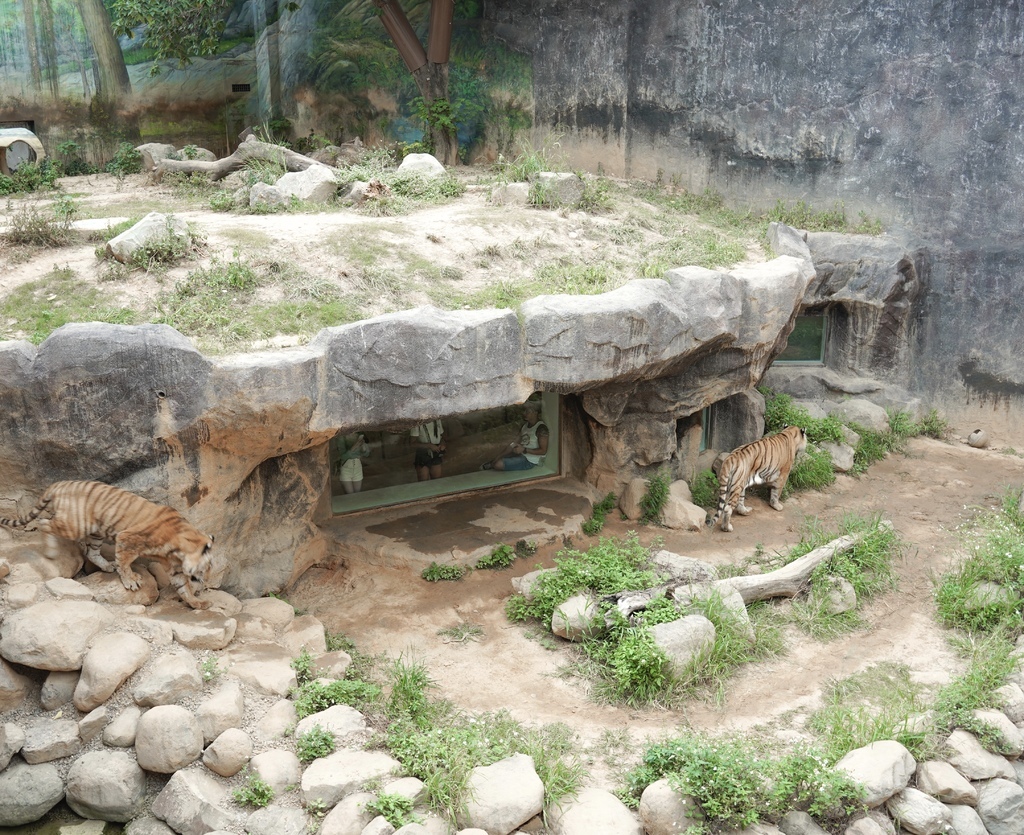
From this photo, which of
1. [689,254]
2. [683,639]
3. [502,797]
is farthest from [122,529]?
[689,254]

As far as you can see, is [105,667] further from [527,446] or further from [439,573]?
[527,446]

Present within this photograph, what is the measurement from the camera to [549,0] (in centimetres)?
1549

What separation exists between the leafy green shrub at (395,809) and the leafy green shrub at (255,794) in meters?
0.73

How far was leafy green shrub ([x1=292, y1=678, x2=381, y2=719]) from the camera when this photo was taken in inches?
306

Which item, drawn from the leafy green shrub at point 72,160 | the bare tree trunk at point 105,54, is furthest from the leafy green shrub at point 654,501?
the bare tree trunk at point 105,54

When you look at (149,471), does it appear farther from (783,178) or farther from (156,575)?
(783,178)

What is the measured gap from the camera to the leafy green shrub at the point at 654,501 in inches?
471

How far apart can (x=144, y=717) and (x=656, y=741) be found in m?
3.77

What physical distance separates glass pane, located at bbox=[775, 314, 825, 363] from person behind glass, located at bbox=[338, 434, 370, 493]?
6.41m

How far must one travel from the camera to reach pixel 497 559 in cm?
1081

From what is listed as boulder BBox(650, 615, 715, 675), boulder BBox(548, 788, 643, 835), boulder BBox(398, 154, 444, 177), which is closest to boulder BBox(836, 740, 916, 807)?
boulder BBox(650, 615, 715, 675)

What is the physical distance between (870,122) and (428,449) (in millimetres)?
7187

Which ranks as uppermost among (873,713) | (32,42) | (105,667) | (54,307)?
(32,42)

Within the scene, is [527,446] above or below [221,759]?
above
